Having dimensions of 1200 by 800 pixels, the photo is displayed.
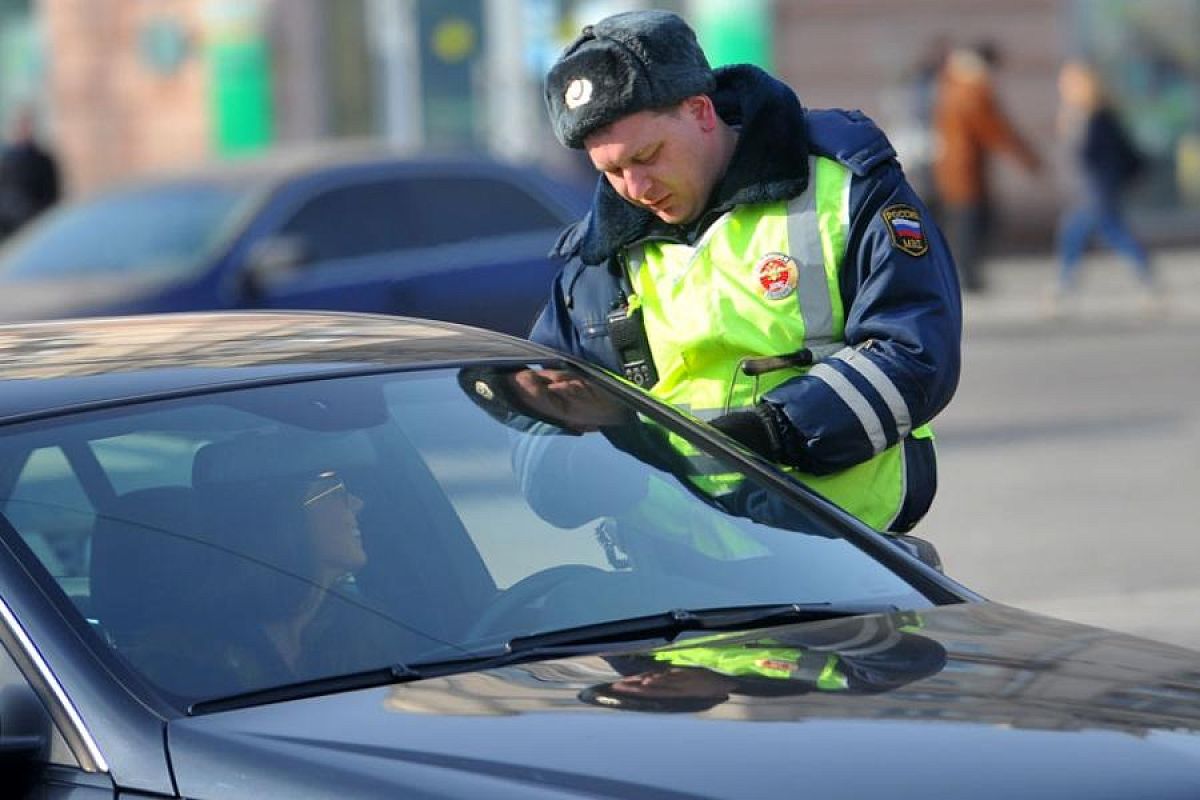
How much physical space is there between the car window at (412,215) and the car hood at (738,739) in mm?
7862

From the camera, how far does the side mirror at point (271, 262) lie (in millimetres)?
10570

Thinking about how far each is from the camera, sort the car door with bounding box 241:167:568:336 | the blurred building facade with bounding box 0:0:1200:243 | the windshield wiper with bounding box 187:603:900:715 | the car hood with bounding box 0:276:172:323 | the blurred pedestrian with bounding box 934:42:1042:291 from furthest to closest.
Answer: the blurred building facade with bounding box 0:0:1200:243 < the blurred pedestrian with bounding box 934:42:1042:291 < the car door with bounding box 241:167:568:336 < the car hood with bounding box 0:276:172:323 < the windshield wiper with bounding box 187:603:900:715

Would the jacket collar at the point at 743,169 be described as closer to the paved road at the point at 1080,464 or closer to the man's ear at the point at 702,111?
the man's ear at the point at 702,111

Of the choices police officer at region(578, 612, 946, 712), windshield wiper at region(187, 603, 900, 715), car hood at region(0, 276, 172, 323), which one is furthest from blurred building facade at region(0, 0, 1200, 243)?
police officer at region(578, 612, 946, 712)

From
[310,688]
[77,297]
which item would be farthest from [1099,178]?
[310,688]

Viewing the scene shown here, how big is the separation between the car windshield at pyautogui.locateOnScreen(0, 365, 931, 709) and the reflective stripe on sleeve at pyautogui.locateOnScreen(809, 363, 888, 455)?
205 mm

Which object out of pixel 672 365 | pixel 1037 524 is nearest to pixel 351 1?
pixel 1037 524

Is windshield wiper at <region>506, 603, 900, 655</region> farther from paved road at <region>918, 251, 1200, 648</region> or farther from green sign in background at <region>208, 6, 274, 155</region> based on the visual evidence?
green sign in background at <region>208, 6, 274, 155</region>

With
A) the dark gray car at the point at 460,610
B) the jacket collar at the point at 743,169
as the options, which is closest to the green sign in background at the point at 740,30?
the jacket collar at the point at 743,169

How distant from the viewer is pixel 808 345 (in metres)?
4.07

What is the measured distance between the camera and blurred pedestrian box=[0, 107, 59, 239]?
1909 centimetres

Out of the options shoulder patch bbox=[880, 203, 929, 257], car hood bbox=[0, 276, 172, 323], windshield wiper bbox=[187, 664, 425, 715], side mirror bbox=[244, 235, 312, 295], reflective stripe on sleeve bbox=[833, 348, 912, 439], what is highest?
shoulder patch bbox=[880, 203, 929, 257]

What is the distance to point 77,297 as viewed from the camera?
1064 cm

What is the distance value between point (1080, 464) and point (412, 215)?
10.3 feet
